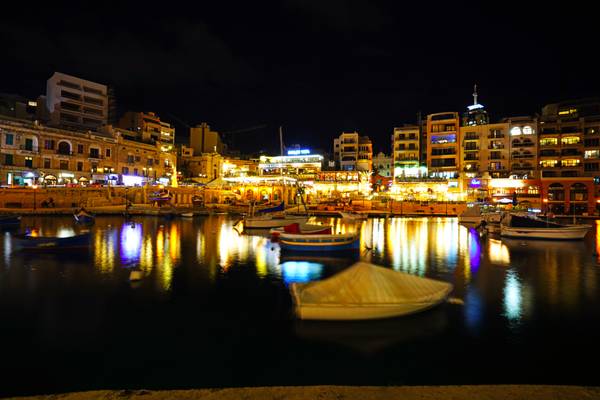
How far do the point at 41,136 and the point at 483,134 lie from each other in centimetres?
8442

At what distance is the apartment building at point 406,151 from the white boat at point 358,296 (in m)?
70.3

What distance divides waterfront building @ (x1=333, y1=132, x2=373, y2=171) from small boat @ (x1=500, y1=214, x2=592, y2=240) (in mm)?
52535

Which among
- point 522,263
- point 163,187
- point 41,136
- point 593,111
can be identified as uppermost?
point 593,111

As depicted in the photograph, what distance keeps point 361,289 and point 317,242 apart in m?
12.6

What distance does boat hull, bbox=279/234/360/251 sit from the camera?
23.0 meters

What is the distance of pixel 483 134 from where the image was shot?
72.8 meters

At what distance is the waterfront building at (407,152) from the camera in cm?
7850

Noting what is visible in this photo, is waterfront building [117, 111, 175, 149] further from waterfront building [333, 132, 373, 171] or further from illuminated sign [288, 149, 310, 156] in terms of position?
waterfront building [333, 132, 373, 171]

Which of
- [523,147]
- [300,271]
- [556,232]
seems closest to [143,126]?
[300,271]

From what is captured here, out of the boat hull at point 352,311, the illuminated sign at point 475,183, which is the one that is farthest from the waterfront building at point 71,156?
the illuminated sign at point 475,183

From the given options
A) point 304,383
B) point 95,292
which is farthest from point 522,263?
point 95,292

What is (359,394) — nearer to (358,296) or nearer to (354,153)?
(358,296)

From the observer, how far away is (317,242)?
75.7 feet

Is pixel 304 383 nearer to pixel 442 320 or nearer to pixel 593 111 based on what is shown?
pixel 442 320
